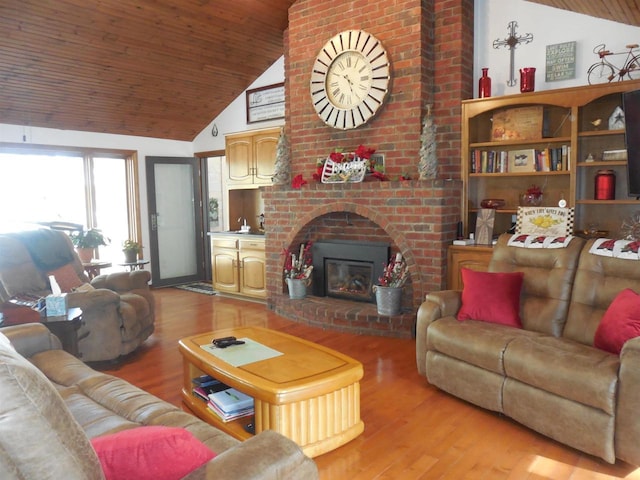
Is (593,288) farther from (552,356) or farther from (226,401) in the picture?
(226,401)

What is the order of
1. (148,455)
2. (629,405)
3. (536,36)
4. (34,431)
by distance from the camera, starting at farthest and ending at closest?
(536,36)
(629,405)
(148,455)
(34,431)

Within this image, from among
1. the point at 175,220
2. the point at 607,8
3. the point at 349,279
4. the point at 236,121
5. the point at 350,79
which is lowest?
the point at 349,279

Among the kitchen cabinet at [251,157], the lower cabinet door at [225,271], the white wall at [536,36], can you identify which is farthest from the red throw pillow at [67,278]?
the white wall at [536,36]

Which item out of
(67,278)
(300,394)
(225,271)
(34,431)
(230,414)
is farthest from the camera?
(225,271)

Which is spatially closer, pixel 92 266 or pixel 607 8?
pixel 607 8

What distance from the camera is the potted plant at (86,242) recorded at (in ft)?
16.8

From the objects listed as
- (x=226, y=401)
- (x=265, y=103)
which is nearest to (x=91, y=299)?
(x=226, y=401)

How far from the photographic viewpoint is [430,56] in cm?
459

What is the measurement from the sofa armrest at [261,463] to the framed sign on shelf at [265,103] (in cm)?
519

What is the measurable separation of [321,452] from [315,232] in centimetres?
331

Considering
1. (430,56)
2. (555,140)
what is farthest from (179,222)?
(555,140)

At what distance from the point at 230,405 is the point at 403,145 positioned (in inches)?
119

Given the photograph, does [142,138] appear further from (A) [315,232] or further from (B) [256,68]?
(A) [315,232]

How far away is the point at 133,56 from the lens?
5.21 metres
